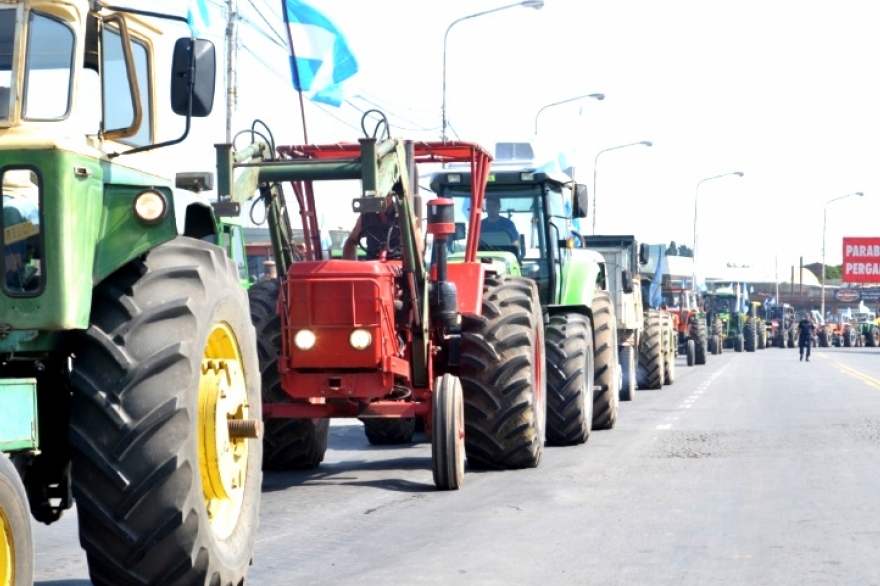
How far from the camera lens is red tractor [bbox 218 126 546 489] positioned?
38.1 ft

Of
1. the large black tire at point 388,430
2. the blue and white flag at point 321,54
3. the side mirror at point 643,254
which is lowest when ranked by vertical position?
the large black tire at point 388,430

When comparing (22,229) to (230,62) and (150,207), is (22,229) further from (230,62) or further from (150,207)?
(230,62)

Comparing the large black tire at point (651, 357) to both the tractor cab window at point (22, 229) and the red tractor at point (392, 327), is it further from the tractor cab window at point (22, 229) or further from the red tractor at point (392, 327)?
the tractor cab window at point (22, 229)

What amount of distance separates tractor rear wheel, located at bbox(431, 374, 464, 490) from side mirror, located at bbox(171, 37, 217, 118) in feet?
18.9

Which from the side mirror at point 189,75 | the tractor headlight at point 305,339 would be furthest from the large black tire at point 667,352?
the side mirror at point 189,75

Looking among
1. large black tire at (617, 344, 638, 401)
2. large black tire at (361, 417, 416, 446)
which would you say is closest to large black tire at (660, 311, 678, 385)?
large black tire at (617, 344, 638, 401)

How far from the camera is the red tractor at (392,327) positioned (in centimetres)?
1161

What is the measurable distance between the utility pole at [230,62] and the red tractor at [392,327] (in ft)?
38.4

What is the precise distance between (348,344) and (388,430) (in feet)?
14.7

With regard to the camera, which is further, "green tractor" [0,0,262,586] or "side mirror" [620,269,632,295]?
"side mirror" [620,269,632,295]

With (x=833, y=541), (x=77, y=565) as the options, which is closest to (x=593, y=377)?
(x=833, y=541)

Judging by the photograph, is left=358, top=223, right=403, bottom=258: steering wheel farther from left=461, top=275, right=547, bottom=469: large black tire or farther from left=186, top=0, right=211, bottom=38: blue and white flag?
left=186, top=0, right=211, bottom=38: blue and white flag

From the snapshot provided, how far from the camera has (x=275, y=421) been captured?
13.1 meters

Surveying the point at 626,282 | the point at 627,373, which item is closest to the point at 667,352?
the point at 626,282
